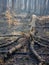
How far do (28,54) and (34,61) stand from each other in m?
0.80

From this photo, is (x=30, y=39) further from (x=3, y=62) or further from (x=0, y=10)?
(x=0, y=10)

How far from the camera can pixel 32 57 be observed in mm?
7188

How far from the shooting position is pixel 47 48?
8281 millimetres

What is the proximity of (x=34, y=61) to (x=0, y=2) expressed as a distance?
2217cm

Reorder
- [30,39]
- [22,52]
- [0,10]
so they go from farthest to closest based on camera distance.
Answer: [0,10], [30,39], [22,52]

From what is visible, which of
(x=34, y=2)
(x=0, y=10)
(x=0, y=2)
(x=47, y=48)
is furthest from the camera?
(x=34, y=2)

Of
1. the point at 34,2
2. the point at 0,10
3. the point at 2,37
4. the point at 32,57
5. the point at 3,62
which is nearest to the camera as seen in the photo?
the point at 3,62

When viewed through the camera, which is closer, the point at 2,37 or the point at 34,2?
the point at 2,37

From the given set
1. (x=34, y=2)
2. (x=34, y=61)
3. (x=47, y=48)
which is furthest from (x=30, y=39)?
(x=34, y=2)

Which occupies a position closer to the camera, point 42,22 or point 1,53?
point 1,53

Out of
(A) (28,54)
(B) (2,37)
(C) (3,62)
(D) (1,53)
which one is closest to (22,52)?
(A) (28,54)

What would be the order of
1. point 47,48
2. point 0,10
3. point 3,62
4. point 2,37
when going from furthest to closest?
1. point 0,10
2. point 2,37
3. point 47,48
4. point 3,62

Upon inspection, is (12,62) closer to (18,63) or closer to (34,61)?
(18,63)

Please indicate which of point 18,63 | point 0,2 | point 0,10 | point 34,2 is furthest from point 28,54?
point 34,2
